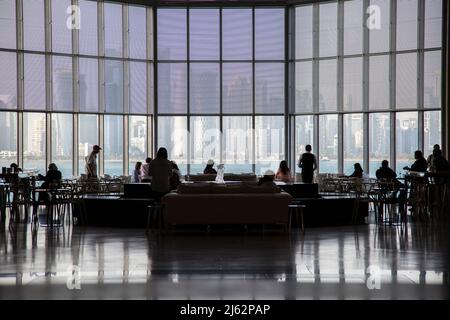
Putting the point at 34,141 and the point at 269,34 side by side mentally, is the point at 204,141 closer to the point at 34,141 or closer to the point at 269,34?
the point at 269,34

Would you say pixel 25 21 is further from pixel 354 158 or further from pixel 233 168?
pixel 354 158

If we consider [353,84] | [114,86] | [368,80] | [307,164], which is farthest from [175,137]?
[307,164]

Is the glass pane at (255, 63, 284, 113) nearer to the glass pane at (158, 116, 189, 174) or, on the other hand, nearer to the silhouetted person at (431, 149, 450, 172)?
the glass pane at (158, 116, 189, 174)

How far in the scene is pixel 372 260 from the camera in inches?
350

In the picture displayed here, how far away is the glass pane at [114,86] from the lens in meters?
22.5

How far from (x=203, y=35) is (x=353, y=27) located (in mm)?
4452

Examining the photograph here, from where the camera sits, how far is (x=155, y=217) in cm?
1338

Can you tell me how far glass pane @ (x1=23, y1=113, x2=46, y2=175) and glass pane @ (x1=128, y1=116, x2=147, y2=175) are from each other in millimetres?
2756

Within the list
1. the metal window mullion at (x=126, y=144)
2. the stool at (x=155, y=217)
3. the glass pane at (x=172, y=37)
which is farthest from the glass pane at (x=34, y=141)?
the stool at (x=155, y=217)

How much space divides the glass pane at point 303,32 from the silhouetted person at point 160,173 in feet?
35.3

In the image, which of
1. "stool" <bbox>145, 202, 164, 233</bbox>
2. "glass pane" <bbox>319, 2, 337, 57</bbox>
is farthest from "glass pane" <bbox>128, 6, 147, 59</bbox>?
"stool" <bbox>145, 202, 164, 233</bbox>

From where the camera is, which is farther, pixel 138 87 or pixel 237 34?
pixel 237 34

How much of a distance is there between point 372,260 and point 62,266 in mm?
3457

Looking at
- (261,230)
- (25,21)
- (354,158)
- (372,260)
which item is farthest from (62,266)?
(354,158)
